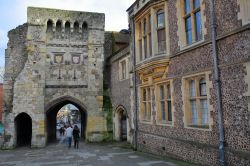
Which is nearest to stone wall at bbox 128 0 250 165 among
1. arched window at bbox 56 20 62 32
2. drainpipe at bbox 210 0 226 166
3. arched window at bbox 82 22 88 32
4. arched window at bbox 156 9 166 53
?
drainpipe at bbox 210 0 226 166

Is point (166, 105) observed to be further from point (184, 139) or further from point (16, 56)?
point (16, 56)

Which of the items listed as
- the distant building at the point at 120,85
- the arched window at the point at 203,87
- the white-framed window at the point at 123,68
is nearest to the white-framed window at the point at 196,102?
the arched window at the point at 203,87

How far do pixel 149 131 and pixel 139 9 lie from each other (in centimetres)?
654

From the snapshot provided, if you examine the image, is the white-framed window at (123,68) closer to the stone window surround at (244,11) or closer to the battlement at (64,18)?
the battlement at (64,18)

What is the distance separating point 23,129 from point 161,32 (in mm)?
16061

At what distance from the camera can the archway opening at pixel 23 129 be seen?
65.9 feet

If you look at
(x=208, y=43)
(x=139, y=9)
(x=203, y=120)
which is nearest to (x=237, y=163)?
(x=203, y=120)

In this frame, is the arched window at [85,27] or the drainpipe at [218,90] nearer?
the drainpipe at [218,90]

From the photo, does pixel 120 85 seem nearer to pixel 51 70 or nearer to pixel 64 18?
pixel 51 70

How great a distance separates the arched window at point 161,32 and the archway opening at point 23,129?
523 inches

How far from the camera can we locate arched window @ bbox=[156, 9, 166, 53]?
38.7 ft

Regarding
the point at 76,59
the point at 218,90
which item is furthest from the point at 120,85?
the point at 218,90

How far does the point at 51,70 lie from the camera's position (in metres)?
20.2

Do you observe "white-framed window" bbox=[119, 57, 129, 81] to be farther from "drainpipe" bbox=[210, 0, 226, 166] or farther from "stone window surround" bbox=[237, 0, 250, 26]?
"stone window surround" bbox=[237, 0, 250, 26]
